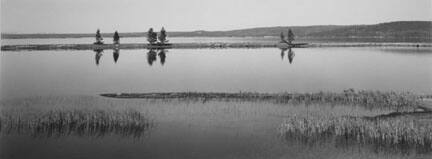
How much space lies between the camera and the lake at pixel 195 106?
63.9 ft

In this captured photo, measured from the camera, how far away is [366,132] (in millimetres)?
20703

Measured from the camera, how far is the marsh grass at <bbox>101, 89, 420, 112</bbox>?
28.0 m

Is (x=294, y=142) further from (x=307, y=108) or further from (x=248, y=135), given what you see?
(x=307, y=108)

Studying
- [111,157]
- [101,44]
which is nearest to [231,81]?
[111,157]

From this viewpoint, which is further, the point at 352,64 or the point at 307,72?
the point at 352,64

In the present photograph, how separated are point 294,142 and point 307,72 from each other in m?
26.7

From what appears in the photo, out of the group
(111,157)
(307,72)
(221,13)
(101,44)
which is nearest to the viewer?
(111,157)

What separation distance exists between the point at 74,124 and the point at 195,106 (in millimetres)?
7650

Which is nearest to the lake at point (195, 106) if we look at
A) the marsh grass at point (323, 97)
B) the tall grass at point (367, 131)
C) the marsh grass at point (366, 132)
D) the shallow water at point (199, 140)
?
the shallow water at point (199, 140)

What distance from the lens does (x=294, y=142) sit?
802 inches

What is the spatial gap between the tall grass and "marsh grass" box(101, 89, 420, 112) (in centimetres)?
521

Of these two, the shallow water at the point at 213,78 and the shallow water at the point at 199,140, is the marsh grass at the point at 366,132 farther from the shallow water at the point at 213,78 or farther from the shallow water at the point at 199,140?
the shallow water at the point at 213,78

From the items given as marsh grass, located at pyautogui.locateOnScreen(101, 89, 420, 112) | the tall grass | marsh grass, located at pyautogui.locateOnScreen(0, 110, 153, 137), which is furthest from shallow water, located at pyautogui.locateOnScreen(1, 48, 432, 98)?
the tall grass

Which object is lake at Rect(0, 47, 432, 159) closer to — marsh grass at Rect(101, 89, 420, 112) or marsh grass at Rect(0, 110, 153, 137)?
marsh grass at Rect(0, 110, 153, 137)
